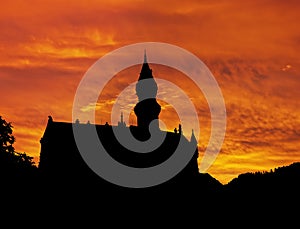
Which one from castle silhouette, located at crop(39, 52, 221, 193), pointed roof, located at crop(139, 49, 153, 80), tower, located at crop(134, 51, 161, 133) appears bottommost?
castle silhouette, located at crop(39, 52, 221, 193)

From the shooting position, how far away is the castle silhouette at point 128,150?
290 ft

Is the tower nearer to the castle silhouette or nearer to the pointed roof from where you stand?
the castle silhouette

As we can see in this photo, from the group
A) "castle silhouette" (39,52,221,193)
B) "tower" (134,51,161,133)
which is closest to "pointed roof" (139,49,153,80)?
"castle silhouette" (39,52,221,193)

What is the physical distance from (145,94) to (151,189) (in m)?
22.0

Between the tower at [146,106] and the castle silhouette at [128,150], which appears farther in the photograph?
the tower at [146,106]

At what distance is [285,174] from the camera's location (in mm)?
52000

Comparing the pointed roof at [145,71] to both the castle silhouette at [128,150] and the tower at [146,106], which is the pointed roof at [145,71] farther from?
the tower at [146,106]

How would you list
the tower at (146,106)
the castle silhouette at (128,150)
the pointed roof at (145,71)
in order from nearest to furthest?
the castle silhouette at (128,150), the tower at (146,106), the pointed roof at (145,71)

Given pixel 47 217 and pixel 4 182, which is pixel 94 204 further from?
pixel 4 182

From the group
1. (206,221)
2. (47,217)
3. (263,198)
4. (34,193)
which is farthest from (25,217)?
(206,221)

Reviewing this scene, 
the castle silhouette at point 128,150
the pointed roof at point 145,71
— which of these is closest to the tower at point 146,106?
the castle silhouette at point 128,150

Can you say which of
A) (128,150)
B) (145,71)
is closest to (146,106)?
(145,71)

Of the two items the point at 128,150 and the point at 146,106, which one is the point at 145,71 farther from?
the point at 128,150

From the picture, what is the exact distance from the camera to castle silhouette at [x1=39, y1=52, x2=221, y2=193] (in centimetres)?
8825
